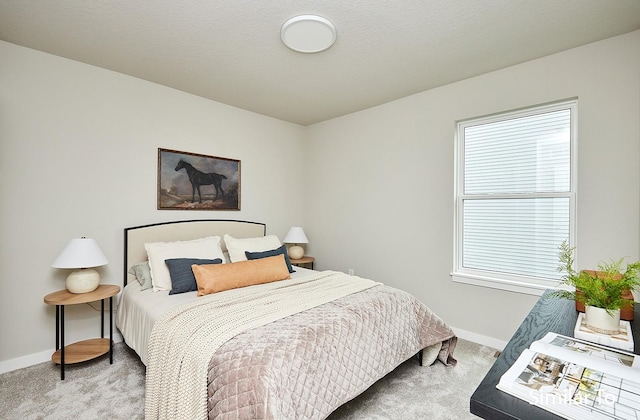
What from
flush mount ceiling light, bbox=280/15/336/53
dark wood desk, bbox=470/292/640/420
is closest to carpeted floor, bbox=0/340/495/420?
dark wood desk, bbox=470/292/640/420

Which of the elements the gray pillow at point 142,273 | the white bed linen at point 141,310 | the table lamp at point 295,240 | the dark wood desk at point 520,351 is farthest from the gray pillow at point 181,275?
the dark wood desk at point 520,351

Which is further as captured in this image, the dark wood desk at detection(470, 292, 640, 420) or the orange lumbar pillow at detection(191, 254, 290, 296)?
the orange lumbar pillow at detection(191, 254, 290, 296)

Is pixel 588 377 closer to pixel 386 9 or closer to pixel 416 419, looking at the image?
pixel 416 419

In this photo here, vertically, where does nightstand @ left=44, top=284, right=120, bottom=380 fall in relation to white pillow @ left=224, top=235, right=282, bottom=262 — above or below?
below

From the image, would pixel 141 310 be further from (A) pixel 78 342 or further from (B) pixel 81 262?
(A) pixel 78 342

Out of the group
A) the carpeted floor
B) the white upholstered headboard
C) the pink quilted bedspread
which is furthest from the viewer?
the white upholstered headboard

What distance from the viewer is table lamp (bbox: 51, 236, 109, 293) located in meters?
2.31

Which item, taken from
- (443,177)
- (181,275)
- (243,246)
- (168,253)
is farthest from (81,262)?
(443,177)

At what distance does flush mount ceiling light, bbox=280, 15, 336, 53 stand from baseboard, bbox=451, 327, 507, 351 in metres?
2.92

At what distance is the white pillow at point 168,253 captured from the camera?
2.58 m

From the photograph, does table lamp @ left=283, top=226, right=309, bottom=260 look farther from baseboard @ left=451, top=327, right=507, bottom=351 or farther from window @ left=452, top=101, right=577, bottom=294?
baseboard @ left=451, top=327, right=507, bottom=351

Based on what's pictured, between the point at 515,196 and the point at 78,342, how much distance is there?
4118mm

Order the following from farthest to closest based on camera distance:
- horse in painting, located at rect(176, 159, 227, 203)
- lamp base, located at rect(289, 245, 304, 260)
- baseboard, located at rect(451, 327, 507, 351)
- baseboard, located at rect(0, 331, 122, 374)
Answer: lamp base, located at rect(289, 245, 304, 260), horse in painting, located at rect(176, 159, 227, 203), baseboard, located at rect(451, 327, 507, 351), baseboard, located at rect(0, 331, 122, 374)

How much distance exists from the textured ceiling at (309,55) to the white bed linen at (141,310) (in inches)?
77.8
